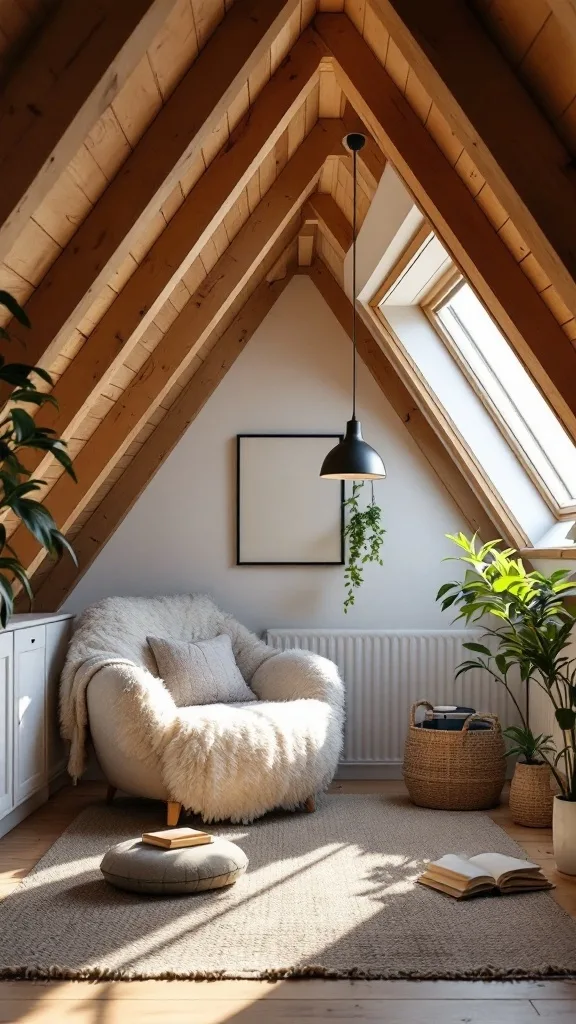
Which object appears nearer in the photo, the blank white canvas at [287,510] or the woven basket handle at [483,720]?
the woven basket handle at [483,720]

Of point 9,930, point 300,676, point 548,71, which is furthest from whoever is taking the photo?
point 300,676

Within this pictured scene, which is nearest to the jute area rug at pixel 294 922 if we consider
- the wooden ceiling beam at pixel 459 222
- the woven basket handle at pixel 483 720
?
the woven basket handle at pixel 483 720

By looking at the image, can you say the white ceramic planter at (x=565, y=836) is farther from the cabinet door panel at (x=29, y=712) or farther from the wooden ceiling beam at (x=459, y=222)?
the cabinet door panel at (x=29, y=712)

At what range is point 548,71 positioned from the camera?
2.21 metres

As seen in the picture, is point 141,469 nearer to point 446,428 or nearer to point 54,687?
point 54,687

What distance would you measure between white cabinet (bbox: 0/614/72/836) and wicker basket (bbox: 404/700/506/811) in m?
1.71

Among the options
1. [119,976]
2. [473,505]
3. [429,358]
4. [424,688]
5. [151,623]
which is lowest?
[119,976]

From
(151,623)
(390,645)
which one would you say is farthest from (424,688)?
(151,623)

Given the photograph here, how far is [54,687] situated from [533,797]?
225 centimetres

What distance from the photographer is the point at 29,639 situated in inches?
167

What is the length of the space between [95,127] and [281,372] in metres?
2.99

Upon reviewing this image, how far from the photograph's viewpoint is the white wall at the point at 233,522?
539cm

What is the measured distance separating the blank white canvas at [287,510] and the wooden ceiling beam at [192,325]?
116 cm

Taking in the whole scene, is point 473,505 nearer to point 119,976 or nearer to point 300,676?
point 300,676
